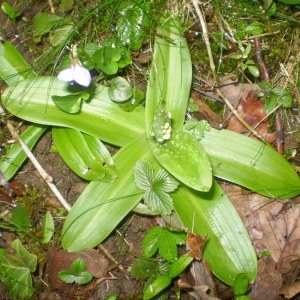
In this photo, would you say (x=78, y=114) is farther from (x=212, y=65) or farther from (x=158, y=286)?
(x=158, y=286)

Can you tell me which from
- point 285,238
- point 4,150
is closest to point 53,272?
point 4,150

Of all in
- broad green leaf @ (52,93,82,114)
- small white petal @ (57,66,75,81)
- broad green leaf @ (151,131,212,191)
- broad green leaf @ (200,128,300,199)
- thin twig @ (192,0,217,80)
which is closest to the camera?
small white petal @ (57,66,75,81)

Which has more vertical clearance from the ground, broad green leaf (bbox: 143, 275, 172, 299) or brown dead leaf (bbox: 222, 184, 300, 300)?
broad green leaf (bbox: 143, 275, 172, 299)

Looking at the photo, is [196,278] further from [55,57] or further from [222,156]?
[55,57]

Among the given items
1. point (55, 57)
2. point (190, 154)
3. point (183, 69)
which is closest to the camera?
point (190, 154)

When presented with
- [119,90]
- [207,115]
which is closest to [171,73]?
[119,90]

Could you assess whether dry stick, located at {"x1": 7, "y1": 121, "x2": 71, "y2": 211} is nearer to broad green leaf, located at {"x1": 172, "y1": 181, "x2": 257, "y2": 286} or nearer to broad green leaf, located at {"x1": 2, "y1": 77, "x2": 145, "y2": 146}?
broad green leaf, located at {"x1": 2, "y1": 77, "x2": 145, "y2": 146}

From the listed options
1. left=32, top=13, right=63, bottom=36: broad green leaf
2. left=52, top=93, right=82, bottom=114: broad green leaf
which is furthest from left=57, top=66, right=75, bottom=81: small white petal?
left=32, top=13, right=63, bottom=36: broad green leaf
